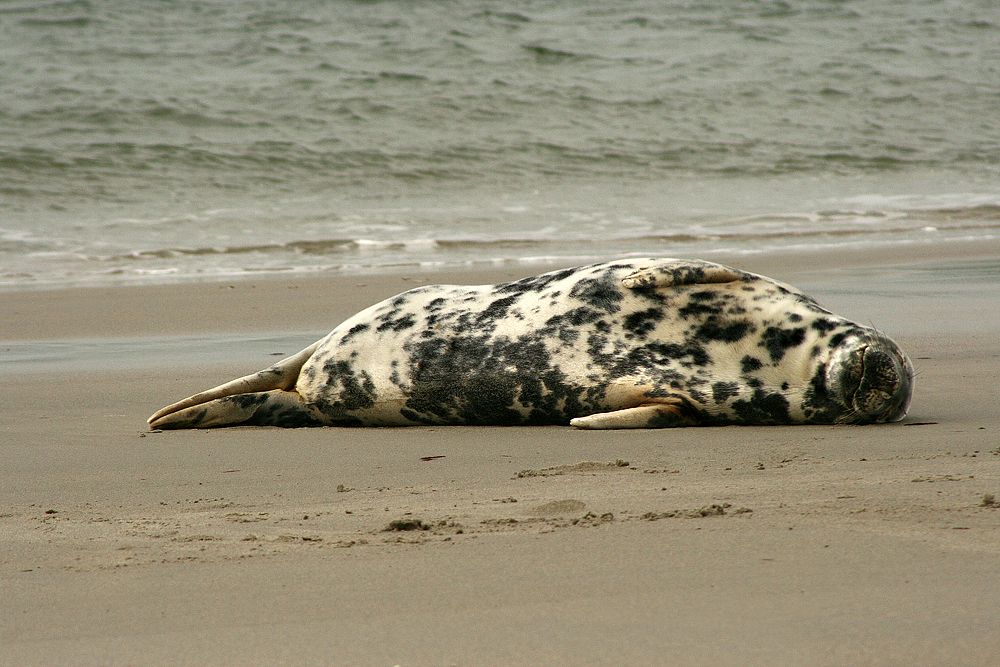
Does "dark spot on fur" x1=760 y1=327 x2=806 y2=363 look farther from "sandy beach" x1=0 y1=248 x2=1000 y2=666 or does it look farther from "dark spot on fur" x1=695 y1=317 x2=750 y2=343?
"sandy beach" x1=0 y1=248 x2=1000 y2=666

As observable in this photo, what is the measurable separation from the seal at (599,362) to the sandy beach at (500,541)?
101mm

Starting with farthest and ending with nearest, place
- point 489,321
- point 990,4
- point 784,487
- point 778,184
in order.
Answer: point 990,4
point 778,184
point 489,321
point 784,487

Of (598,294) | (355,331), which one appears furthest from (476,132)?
(598,294)

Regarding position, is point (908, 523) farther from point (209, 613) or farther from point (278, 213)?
point (278, 213)

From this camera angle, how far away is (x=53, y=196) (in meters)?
14.1

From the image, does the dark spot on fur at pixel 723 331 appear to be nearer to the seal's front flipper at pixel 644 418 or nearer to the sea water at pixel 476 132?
the seal's front flipper at pixel 644 418

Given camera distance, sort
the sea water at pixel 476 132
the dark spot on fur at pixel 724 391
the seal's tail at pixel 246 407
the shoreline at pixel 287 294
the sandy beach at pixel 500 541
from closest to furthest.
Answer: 1. the sandy beach at pixel 500 541
2. the dark spot on fur at pixel 724 391
3. the seal's tail at pixel 246 407
4. the shoreline at pixel 287 294
5. the sea water at pixel 476 132

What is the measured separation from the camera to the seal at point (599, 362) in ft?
12.1

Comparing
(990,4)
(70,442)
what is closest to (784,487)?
(70,442)

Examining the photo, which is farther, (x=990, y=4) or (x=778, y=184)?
(x=990, y=4)

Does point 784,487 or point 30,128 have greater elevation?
point 30,128

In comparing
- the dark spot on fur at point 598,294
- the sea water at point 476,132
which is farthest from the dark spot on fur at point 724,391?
the sea water at point 476,132

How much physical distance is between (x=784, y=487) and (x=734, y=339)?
1.12 metres

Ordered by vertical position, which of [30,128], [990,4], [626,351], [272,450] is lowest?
[272,450]
